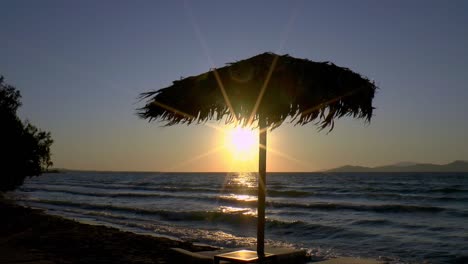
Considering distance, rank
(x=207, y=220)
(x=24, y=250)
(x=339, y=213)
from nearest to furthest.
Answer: (x=24, y=250), (x=207, y=220), (x=339, y=213)

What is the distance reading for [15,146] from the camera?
23562mm

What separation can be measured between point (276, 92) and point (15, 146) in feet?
69.6

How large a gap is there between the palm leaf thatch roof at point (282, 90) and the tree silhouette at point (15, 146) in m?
19.6

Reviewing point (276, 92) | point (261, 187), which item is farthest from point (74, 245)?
point (276, 92)

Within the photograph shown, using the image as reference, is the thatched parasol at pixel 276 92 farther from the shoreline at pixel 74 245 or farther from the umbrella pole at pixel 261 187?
the shoreline at pixel 74 245

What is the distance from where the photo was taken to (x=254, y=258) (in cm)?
586

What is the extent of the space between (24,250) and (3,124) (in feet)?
44.6

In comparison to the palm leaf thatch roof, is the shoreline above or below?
below

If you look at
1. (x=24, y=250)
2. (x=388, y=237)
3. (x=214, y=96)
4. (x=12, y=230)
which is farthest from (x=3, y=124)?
(x=214, y=96)

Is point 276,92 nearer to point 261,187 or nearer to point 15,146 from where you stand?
point 261,187

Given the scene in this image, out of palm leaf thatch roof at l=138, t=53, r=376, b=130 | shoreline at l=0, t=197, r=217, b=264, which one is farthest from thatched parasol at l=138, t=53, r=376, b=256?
shoreline at l=0, t=197, r=217, b=264

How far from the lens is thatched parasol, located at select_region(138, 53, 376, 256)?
213 inches

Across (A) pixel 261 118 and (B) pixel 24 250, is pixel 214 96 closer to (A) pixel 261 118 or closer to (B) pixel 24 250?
(A) pixel 261 118

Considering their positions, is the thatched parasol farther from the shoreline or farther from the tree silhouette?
the tree silhouette
